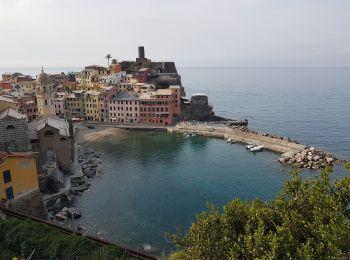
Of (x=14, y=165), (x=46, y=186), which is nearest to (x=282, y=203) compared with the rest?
(x=14, y=165)

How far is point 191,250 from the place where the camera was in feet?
68.7

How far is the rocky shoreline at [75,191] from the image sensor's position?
42.7 metres

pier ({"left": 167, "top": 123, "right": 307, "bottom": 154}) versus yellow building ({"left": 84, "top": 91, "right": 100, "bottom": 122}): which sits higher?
yellow building ({"left": 84, "top": 91, "right": 100, "bottom": 122})

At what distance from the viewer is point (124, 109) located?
325 ft

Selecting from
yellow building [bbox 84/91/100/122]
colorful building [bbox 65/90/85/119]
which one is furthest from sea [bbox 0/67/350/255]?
colorful building [bbox 65/90/85/119]

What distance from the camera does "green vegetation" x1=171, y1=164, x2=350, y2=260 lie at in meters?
16.8

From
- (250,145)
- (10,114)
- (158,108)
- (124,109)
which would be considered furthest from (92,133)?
(250,145)

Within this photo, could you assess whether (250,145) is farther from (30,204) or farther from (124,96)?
(30,204)

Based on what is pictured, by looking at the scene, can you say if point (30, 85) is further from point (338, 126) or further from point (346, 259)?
point (346, 259)

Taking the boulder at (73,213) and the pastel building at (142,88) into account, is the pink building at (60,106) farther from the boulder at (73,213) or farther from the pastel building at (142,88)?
the boulder at (73,213)

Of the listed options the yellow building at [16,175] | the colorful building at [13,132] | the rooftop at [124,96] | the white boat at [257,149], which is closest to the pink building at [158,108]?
the rooftop at [124,96]

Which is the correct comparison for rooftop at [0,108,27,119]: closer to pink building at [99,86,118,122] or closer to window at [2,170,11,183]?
window at [2,170,11,183]

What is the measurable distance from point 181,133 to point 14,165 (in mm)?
58500

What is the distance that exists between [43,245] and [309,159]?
172ft
